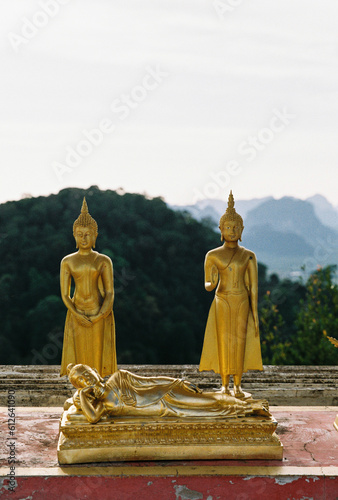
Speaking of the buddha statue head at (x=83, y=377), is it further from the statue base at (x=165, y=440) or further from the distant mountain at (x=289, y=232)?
the distant mountain at (x=289, y=232)

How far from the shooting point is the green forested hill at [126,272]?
12703 mm

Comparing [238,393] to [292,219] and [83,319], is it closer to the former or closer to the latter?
[83,319]

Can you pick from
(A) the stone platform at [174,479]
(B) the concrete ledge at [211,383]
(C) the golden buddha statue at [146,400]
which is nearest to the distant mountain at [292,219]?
(B) the concrete ledge at [211,383]

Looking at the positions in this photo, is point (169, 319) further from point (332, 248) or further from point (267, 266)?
point (332, 248)

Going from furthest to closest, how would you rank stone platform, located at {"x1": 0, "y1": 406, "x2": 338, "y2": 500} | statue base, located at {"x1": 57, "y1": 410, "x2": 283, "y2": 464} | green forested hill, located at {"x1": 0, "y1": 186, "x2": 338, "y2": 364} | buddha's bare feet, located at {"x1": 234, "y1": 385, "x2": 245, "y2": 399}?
1. green forested hill, located at {"x1": 0, "y1": 186, "x2": 338, "y2": 364}
2. buddha's bare feet, located at {"x1": 234, "y1": 385, "x2": 245, "y2": 399}
3. statue base, located at {"x1": 57, "y1": 410, "x2": 283, "y2": 464}
4. stone platform, located at {"x1": 0, "y1": 406, "x2": 338, "y2": 500}

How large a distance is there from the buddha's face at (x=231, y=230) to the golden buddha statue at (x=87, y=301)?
0.96 meters

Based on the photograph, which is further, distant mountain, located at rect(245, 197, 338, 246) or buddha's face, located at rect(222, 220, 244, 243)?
distant mountain, located at rect(245, 197, 338, 246)

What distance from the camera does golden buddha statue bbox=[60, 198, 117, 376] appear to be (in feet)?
20.1

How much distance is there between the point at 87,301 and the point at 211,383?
2316 mm

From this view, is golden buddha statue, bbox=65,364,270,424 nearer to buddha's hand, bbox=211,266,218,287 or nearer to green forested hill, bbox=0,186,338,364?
buddha's hand, bbox=211,266,218,287

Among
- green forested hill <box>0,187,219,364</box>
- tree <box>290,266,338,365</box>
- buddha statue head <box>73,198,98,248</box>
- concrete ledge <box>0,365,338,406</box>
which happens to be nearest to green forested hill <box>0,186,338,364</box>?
green forested hill <box>0,187,219,364</box>

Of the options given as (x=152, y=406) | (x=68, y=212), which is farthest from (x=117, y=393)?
(x=68, y=212)

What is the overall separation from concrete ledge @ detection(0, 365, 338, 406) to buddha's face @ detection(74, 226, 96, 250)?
208 cm

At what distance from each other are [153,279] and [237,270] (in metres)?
7.11
